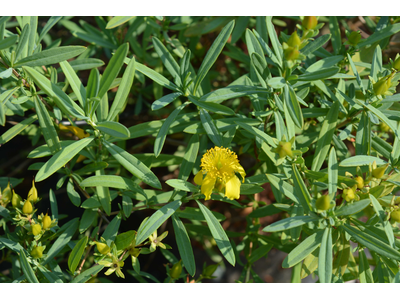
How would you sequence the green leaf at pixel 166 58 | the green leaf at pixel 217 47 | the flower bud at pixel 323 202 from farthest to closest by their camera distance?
the green leaf at pixel 166 58 → the green leaf at pixel 217 47 → the flower bud at pixel 323 202

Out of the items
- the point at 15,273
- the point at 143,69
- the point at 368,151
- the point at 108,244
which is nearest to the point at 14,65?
the point at 143,69

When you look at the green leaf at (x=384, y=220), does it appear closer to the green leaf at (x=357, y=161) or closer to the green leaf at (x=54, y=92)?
the green leaf at (x=357, y=161)

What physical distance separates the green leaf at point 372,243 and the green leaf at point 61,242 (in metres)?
0.96

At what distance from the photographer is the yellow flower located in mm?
935

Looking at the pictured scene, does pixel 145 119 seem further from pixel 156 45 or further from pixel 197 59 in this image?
pixel 156 45

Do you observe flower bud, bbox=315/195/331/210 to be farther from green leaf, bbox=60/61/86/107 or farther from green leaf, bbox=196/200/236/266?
green leaf, bbox=60/61/86/107

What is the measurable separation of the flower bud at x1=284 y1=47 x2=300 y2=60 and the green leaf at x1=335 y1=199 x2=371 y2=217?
0.44 m

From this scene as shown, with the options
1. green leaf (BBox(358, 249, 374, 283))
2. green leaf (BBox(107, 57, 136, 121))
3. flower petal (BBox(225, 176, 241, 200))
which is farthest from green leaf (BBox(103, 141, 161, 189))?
green leaf (BBox(358, 249, 374, 283))

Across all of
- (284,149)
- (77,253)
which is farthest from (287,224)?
(77,253)

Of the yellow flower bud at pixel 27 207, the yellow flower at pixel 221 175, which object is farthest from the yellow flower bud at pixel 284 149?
the yellow flower bud at pixel 27 207

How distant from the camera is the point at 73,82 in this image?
954 mm

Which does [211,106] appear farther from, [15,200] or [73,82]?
[15,200]

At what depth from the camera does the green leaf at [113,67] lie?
0.90 m

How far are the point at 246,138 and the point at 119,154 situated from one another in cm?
55
